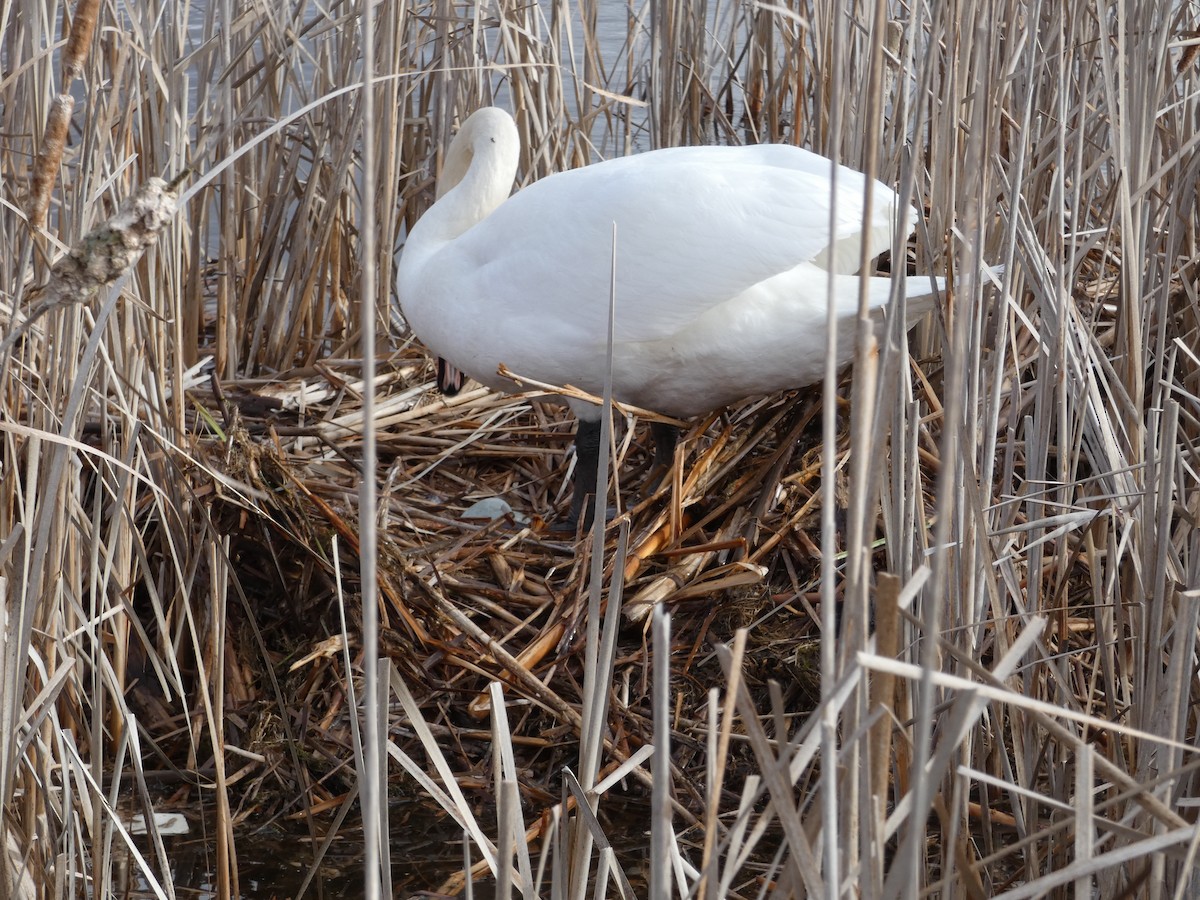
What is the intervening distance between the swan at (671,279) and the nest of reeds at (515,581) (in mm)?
173

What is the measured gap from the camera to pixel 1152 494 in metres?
1.34

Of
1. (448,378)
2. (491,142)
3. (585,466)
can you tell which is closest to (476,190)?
(491,142)

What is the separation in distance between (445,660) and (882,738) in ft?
4.32

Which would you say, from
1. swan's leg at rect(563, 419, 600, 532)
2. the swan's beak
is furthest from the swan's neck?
swan's leg at rect(563, 419, 600, 532)

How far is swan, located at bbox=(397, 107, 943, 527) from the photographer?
2172mm

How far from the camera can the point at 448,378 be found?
2729 millimetres

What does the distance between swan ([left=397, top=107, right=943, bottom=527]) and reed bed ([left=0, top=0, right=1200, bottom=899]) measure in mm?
127

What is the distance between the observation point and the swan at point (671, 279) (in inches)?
85.5

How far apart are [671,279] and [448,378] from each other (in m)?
0.69

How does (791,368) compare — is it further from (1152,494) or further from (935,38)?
(935,38)

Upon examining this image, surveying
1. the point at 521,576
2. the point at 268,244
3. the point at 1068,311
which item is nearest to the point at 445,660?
the point at 521,576

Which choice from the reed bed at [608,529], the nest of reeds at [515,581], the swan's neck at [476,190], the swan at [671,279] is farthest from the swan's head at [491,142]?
the nest of reeds at [515,581]

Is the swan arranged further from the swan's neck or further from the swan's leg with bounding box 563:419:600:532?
the swan's neck

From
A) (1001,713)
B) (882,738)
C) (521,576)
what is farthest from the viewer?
(521,576)
